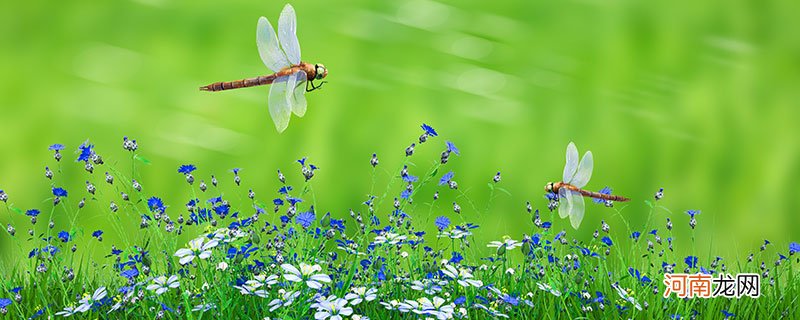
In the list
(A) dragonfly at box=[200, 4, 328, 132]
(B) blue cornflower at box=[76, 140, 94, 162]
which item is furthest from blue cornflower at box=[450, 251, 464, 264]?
(B) blue cornflower at box=[76, 140, 94, 162]

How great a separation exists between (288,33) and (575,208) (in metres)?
1.37

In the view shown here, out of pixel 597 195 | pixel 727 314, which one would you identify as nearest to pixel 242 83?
pixel 597 195

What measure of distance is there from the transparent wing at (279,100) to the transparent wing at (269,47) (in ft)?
0.18

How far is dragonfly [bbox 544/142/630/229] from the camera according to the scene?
3.12m

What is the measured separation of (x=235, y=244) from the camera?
259 cm

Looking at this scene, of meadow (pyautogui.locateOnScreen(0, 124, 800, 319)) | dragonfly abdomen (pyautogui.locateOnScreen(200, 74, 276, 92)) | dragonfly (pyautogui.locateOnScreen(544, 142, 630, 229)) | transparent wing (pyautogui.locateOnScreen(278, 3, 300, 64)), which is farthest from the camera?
dragonfly (pyautogui.locateOnScreen(544, 142, 630, 229))

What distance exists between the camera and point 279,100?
2916 mm

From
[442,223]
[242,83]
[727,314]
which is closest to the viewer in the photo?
[442,223]

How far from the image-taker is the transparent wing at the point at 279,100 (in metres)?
2.91

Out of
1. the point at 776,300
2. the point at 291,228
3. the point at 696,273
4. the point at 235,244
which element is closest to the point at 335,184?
the point at 291,228

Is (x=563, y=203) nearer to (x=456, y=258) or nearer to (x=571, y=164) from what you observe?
(x=571, y=164)

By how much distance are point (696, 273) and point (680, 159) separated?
825mm

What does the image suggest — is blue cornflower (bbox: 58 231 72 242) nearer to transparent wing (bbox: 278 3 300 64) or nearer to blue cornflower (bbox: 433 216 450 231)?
transparent wing (bbox: 278 3 300 64)

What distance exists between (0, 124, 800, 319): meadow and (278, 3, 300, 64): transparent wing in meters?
0.47
